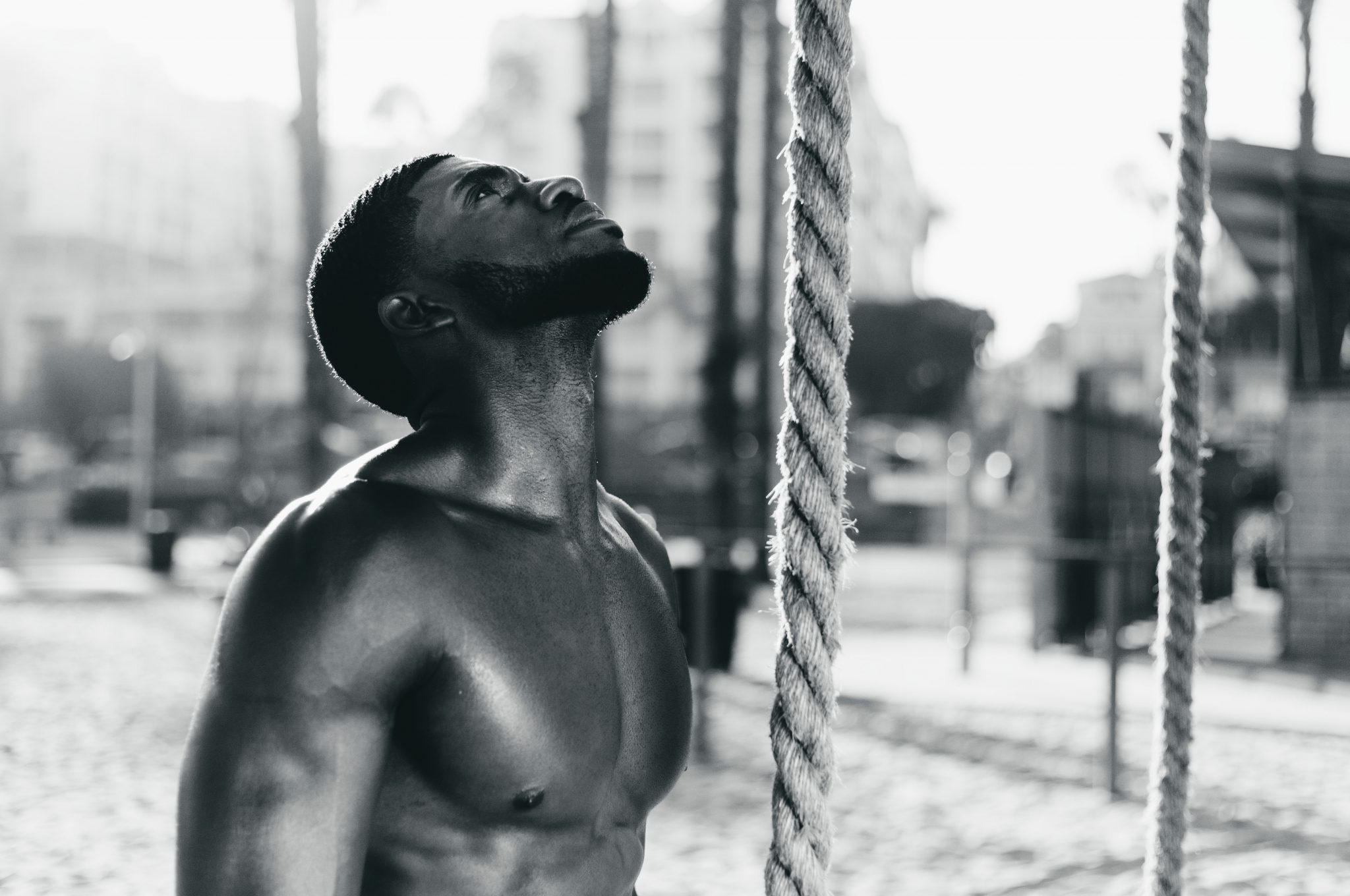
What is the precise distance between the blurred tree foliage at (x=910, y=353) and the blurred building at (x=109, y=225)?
25.2 metres

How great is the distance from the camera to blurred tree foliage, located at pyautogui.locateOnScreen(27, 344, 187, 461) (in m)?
46.0

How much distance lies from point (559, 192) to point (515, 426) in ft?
0.76

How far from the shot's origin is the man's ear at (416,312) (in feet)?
4.12

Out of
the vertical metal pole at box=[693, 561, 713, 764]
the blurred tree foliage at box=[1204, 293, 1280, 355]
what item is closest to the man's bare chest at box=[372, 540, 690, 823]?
the vertical metal pole at box=[693, 561, 713, 764]

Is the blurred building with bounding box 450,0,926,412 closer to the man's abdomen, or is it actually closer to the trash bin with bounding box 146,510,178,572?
the trash bin with bounding box 146,510,178,572

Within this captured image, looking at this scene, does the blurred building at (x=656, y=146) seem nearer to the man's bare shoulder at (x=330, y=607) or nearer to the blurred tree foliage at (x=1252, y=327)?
the blurred tree foliage at (x=1252, y=327)

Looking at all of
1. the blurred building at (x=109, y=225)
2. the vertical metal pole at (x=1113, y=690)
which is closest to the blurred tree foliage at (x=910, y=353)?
the blurred building at (x=109, y=225)

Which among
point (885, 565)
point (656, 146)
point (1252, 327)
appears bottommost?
point (885, 565)

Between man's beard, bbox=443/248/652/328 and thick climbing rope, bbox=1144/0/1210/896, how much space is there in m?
0.63

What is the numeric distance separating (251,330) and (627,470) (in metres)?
23.1

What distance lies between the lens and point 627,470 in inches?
1409

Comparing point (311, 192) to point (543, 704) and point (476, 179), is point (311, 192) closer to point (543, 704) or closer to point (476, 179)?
point (476, 179)

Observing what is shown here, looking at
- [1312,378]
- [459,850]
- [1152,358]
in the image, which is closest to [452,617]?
[459,850]

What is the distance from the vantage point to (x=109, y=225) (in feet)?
202
